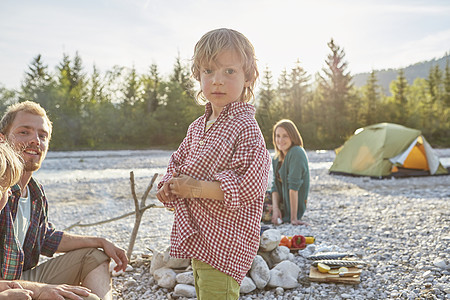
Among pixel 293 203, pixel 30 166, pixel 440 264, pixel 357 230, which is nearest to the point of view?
pixel 30 166

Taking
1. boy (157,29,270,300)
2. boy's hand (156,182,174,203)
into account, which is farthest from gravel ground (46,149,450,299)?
boy's hand (156,182,174,203)

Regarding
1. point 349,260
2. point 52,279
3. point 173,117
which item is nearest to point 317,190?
point 349,260

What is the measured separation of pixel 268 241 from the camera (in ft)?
13.2

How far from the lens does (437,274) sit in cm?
387

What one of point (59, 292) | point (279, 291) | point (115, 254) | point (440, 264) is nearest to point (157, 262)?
point (279, 291)

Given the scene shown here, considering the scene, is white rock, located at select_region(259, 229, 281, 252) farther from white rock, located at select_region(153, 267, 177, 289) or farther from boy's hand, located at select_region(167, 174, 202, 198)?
boy's hand, located at select_region(167, 174, 202, 198)

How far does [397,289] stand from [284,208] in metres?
3.15

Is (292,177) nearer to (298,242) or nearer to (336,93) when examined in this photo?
(298,242)

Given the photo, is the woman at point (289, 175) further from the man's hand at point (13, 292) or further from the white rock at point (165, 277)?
the man's hand at point (13, 292)

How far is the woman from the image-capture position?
615 cm

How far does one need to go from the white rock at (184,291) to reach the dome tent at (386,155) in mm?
10453

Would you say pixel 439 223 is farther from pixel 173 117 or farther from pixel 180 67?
pixel 180 67

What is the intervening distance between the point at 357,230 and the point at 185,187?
4.74 meters

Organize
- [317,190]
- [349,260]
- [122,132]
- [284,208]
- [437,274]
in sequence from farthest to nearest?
[122,132]
[317,190]
[284,208]
[349,260]
[437,274]
